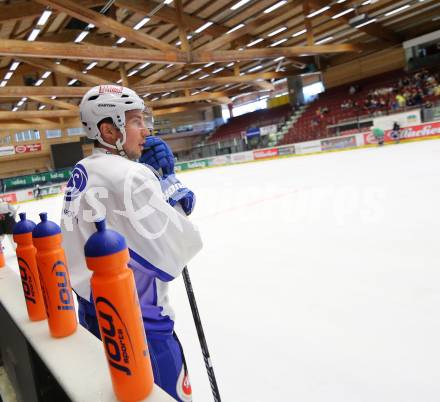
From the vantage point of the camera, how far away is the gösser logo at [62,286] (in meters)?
1.05

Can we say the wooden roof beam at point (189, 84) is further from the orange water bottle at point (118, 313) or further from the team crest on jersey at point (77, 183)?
the orange water bottle at point (118, 313)

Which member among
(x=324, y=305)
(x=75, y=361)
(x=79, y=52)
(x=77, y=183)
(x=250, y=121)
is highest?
(x=79, y=52)

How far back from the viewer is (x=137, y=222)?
1020 mm

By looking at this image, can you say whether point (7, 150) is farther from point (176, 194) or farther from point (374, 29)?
point (176, 194)

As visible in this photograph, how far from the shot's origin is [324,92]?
25.7 metres

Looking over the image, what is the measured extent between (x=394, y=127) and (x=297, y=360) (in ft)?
45.7

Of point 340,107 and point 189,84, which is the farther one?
point 340,107

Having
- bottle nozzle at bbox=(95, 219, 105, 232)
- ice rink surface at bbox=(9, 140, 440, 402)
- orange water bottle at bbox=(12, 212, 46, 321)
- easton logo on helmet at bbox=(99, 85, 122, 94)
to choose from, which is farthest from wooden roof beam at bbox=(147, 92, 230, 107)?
bottle nozzle at bbox=(95, 219, 105, 232)

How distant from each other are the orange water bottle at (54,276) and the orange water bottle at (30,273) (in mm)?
135

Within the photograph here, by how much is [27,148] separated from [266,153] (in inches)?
656

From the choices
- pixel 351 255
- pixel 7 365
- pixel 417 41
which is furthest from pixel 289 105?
pixel 7 365

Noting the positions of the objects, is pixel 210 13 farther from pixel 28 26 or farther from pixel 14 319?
pixel 14 319

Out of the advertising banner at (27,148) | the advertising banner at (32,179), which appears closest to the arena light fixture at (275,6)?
the advertising banner at (32,179)

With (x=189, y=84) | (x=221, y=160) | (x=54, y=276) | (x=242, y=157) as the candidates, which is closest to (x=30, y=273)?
(x=54, y=276)
